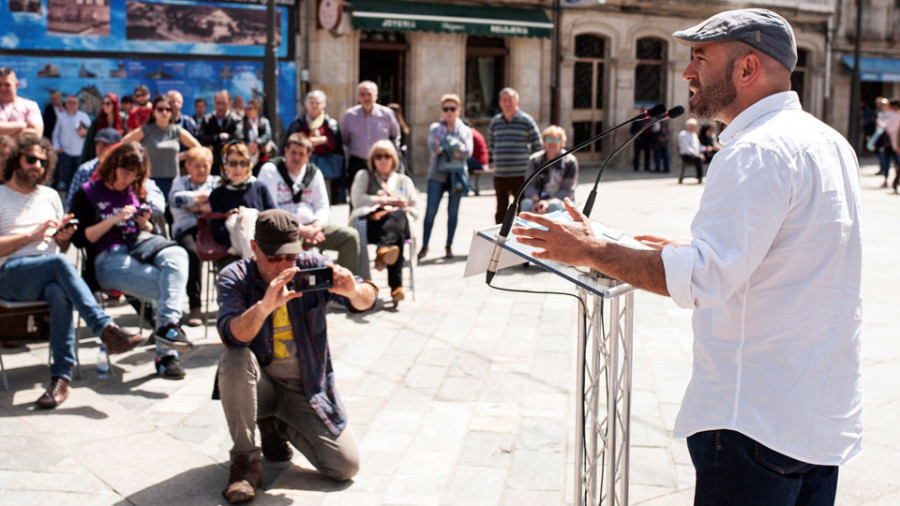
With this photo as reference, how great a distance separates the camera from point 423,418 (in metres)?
5.40

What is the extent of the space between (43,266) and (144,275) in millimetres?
690

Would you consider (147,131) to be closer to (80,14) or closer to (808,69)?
(80,14)

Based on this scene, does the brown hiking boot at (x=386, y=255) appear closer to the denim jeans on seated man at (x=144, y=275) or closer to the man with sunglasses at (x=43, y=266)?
the denim jeans on seated man at (x=144, y=275)

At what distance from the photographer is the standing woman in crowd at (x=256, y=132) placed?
499 inches

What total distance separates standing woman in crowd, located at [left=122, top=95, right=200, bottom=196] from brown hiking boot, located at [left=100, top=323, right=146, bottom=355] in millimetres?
4155

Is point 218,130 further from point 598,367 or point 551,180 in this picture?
point 598,367

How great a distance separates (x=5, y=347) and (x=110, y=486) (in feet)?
9.09

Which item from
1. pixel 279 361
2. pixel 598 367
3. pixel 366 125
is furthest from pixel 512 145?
pixel 598 367

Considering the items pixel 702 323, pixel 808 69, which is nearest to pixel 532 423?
pixel 702 323

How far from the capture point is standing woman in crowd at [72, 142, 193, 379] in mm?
6277

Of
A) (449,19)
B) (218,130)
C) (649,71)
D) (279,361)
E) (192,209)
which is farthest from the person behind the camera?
(649,71)

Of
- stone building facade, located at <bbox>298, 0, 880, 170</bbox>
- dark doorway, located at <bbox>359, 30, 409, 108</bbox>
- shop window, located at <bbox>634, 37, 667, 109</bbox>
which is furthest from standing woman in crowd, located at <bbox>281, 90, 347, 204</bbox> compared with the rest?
shop window, located at <bbox>634, 37, 667, 109</bbox>

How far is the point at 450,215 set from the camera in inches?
417

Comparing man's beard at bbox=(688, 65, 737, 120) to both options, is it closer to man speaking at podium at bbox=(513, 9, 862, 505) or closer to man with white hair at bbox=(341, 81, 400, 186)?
man speaking at podium at bbox=(513, 9, 862, 505)
